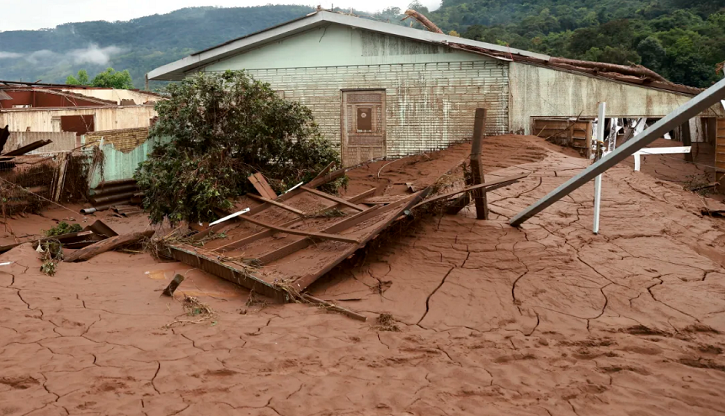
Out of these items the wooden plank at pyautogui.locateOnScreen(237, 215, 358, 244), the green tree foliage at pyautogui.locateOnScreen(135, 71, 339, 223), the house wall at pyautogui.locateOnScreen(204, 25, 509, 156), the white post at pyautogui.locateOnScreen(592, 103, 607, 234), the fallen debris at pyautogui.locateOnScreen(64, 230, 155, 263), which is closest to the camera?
the wooden plank at pyautogui.locateOnScreen(237, 215, 358, 244)

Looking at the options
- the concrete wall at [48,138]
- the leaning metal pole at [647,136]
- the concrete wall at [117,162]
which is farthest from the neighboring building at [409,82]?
the leaning metal pole at [647,136]

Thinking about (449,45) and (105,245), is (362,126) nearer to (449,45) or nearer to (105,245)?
(449,45)

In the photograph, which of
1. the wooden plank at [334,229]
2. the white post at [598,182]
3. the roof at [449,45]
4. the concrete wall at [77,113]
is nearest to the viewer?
the wooden plank at [334,229]

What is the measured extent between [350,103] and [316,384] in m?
10.7

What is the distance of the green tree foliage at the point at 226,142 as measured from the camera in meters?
9.48

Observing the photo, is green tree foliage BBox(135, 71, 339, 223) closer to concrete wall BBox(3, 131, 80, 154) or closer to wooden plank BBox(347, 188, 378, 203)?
wooden plank BBox(347, 188, 378, 203)

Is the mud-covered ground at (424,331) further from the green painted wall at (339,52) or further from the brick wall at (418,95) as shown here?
the green painted wall at (339,52)

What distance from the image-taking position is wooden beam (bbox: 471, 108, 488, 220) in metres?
7.64

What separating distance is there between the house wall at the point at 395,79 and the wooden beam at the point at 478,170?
5.95 m

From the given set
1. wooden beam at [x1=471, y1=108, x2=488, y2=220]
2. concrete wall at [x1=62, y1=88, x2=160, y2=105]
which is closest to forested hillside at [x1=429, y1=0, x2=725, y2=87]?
wooden beam at [x1=471, y1=108, x2=488, y2=220]

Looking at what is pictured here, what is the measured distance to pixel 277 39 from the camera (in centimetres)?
1489

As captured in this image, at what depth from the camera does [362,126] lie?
1459 centimetres

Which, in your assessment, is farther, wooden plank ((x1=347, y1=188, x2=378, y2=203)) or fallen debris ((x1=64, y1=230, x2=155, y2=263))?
wooden plank ((x1=347, y1=188, x2=378, y2=203))

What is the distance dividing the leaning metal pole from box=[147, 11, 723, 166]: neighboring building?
614 centimetres
